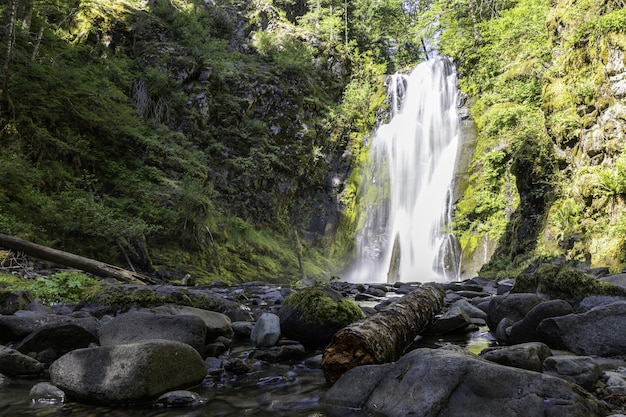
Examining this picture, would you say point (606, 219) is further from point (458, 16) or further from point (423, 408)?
point (458, 16)

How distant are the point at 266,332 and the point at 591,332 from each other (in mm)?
3138

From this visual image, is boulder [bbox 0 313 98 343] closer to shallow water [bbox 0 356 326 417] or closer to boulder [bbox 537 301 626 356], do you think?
shallow water [bbox 0 356 326 417]

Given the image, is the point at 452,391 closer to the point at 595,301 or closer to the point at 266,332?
the point at 266,332

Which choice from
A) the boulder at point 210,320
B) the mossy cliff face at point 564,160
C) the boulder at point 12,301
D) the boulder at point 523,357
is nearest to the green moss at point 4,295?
the boulder at point 12,301

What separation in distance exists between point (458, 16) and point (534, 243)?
A: 2250cm

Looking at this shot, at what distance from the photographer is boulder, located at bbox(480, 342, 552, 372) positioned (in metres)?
2.86

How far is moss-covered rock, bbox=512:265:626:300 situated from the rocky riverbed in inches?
2.0

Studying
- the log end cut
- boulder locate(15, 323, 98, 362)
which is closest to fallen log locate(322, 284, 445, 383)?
the log end cut

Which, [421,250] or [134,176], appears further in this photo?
[421,250]

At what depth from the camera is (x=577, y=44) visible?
12367 millimetres

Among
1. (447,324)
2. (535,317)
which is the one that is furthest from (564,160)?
(535,317)

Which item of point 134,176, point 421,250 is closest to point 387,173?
point 421,250

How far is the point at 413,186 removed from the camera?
23.3 metres

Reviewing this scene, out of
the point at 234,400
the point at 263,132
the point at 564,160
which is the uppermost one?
the point at 263,132
